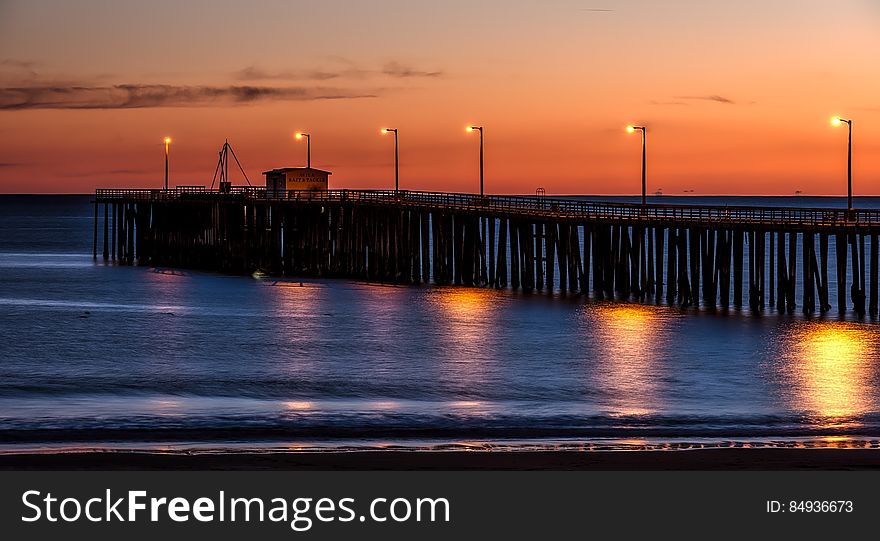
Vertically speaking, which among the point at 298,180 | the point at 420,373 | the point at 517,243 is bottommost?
the point at 420,373

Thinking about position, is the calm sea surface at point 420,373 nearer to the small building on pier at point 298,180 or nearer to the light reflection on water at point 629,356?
the light reflection on water at point 629,356

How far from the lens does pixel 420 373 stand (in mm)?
32594

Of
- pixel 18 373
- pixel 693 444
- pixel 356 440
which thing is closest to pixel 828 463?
pixel 693 444

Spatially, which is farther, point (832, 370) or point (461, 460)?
point (832, 370)

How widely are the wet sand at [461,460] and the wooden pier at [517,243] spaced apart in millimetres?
26281

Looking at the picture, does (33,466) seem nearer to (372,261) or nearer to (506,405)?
(506,405)

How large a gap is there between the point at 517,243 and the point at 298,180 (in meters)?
13.9

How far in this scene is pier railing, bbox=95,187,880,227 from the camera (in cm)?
4759

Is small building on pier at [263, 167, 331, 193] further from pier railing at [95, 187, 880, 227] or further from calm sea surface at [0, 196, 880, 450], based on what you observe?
calm sea surface at [0, 196, 880, 450]

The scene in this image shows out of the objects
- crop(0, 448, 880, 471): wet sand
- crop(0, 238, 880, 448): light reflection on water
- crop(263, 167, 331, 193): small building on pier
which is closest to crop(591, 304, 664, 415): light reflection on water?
crop(0, 238, 880, 448): light reflection on water

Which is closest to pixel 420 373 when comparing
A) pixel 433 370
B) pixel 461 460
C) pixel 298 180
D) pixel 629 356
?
pixel 433 370

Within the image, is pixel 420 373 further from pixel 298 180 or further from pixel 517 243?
pixel 298 180

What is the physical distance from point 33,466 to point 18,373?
15.2 meters
